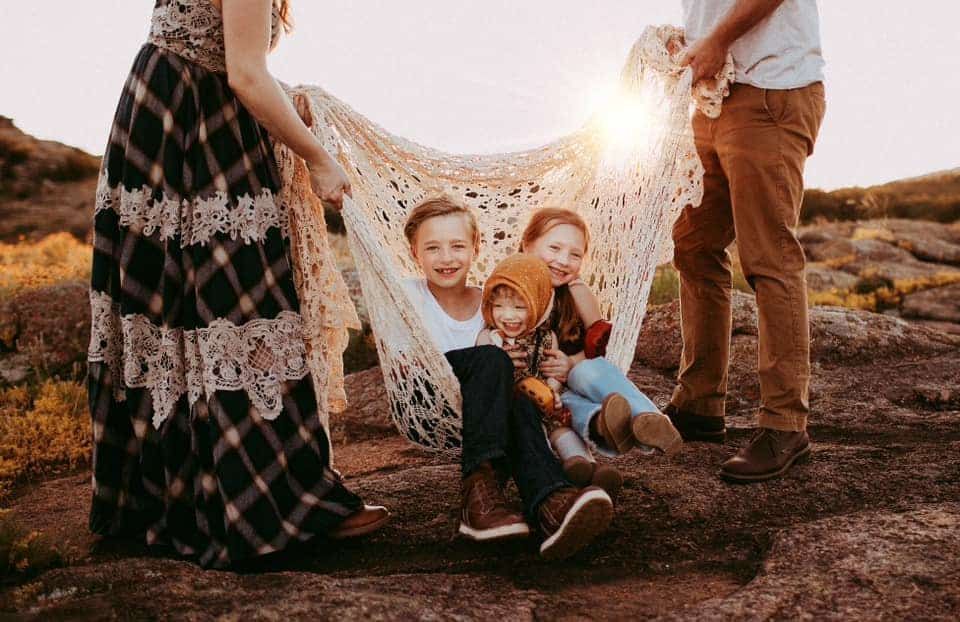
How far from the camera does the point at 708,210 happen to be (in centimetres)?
263

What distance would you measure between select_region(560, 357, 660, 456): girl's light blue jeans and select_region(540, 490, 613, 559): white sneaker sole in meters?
0.29

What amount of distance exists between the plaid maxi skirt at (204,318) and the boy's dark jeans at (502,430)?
39cm

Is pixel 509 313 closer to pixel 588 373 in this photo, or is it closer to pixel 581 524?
pixel 588 373

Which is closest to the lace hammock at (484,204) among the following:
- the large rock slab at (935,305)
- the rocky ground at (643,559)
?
the rocky ground at (643,559)

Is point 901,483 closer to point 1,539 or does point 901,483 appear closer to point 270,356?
point 270,356

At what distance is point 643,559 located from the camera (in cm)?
184

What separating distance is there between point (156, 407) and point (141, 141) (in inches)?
24.6

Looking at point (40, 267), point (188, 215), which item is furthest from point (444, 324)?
point (40, 267)

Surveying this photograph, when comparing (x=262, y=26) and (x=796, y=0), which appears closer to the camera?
(x=262, y=26)

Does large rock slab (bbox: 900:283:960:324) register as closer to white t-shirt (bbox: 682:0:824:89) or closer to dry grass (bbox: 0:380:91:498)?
white t-shirt (bbox: 682:0:824:89)

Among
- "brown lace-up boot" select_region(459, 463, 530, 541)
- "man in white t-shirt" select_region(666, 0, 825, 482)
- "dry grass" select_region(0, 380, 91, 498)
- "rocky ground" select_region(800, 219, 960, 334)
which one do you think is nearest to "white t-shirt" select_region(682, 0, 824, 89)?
"man in white t-shirt" select_region(666, 0, 825, 482)

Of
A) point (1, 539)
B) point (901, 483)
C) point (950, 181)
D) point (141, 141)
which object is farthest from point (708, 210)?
point (950, 181)

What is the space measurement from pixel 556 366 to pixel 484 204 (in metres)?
0.70

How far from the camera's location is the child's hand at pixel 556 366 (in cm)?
219
